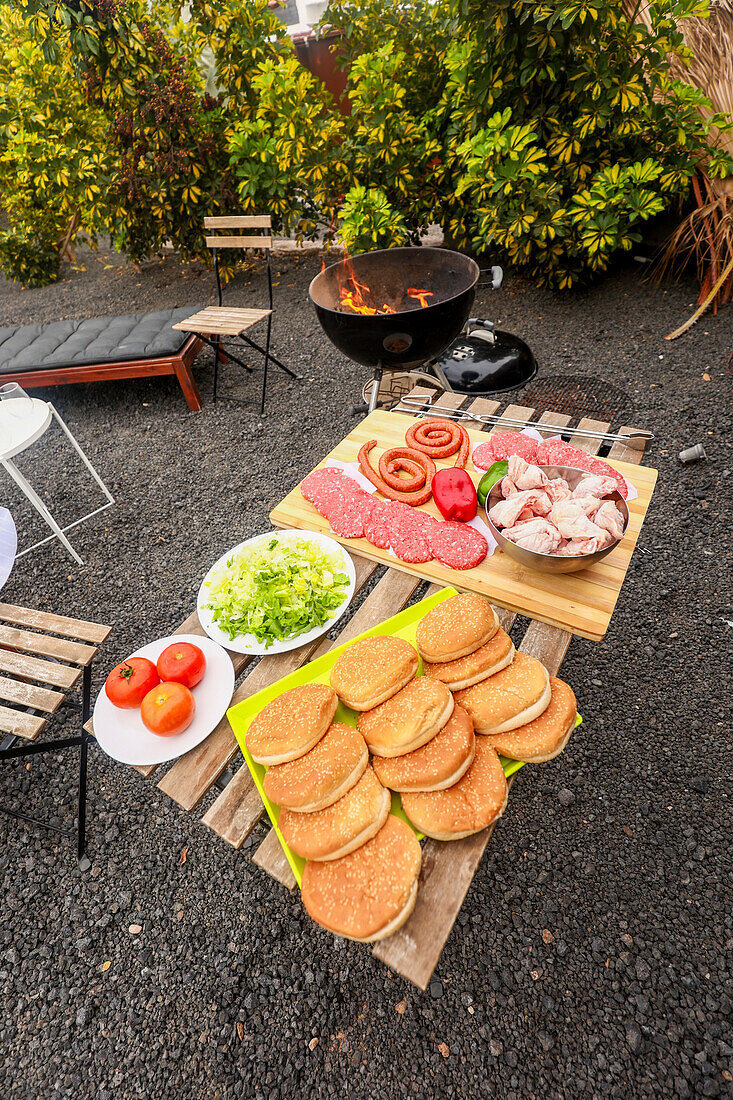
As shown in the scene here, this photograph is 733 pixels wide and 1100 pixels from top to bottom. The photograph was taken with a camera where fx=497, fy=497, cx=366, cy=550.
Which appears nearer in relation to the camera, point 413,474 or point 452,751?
point 452,751

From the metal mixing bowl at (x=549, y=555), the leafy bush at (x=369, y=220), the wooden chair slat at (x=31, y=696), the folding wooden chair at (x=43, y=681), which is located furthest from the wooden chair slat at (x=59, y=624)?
the leafy bush at (x=369, y=220)

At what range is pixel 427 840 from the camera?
1.55 meters

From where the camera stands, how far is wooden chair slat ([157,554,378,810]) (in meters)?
1.70

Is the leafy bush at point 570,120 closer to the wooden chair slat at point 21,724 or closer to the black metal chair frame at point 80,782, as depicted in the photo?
the black metal chair frame at point 80,782

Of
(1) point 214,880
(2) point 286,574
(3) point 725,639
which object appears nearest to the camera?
(2) point 286,574

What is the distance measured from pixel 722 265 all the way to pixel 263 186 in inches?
244

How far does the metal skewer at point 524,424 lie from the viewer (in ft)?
9.22

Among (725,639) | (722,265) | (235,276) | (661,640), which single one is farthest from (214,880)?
(235,276)

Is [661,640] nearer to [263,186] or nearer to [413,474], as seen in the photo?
[413,474]

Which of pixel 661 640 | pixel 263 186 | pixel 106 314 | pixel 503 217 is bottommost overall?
pixel 661 640

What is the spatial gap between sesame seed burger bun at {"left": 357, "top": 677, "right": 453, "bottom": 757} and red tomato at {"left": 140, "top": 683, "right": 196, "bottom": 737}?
0.64 meters

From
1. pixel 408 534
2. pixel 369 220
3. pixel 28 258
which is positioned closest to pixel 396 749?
pixel 408 534

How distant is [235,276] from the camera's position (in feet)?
29.1

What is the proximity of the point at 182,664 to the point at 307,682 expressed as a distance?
19.0 inches
